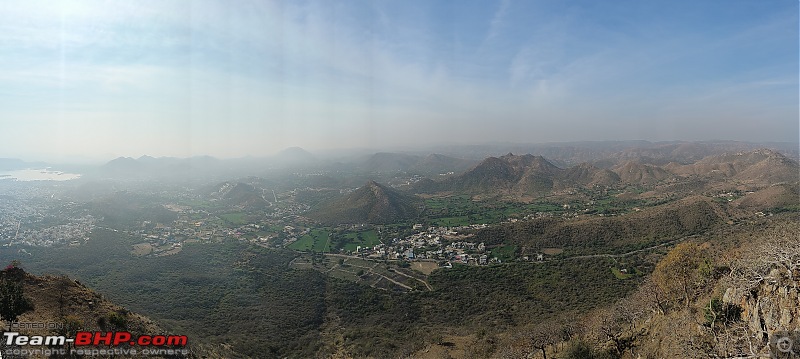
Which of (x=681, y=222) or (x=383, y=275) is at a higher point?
(x=681, y=222)

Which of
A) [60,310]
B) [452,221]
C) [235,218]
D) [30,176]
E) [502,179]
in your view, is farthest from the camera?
[30,176]

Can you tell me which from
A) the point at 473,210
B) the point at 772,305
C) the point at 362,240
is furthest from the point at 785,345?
the point at 473,210

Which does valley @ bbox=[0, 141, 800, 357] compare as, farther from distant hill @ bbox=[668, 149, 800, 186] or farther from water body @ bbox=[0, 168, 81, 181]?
water body @ bbox=[0, 168, 81, 181]

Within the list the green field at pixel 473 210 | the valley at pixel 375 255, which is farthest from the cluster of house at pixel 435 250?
the green field at pixel 473 210

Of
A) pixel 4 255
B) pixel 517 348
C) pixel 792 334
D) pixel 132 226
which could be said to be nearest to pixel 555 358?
pixel 517 348

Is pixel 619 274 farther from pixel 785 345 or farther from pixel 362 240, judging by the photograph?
pixel 362 240

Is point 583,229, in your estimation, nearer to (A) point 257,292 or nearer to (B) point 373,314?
(B) point 373,314
